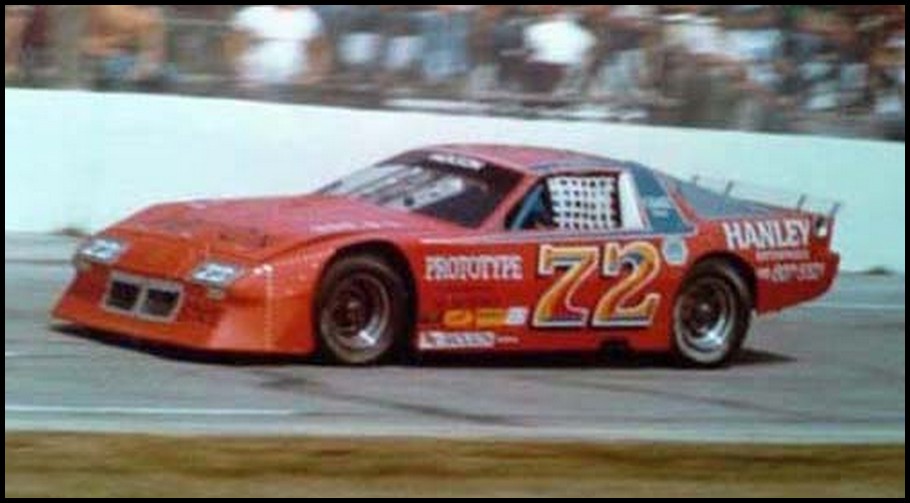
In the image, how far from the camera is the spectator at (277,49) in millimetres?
16719

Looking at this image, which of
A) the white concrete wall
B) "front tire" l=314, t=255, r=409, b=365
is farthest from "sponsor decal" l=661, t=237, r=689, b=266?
the white concrete wall

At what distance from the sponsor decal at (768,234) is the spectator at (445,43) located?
4376mm

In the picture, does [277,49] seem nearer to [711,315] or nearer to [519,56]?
[519,56]

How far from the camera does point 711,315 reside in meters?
13.2

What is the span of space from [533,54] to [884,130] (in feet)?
10.2

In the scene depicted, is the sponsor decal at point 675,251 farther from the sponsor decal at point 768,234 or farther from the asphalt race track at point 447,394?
the asphalt race track at point 447,394

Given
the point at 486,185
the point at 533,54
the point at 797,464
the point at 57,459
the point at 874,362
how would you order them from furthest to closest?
the point at 533,54 → the point at 874,362 → the point at 486,185 → the point at 797,464 → the point at 57,459

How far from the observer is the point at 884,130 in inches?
730

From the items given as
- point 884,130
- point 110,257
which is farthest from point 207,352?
point 884,130

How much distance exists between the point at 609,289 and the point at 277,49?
5.10 m

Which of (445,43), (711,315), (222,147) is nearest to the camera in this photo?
(711,315)

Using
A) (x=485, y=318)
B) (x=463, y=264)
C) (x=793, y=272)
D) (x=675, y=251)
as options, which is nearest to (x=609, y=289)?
(x=675, y=251)

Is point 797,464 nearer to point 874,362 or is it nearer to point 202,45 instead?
point 874,362

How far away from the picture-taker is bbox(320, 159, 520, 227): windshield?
40.8ft
